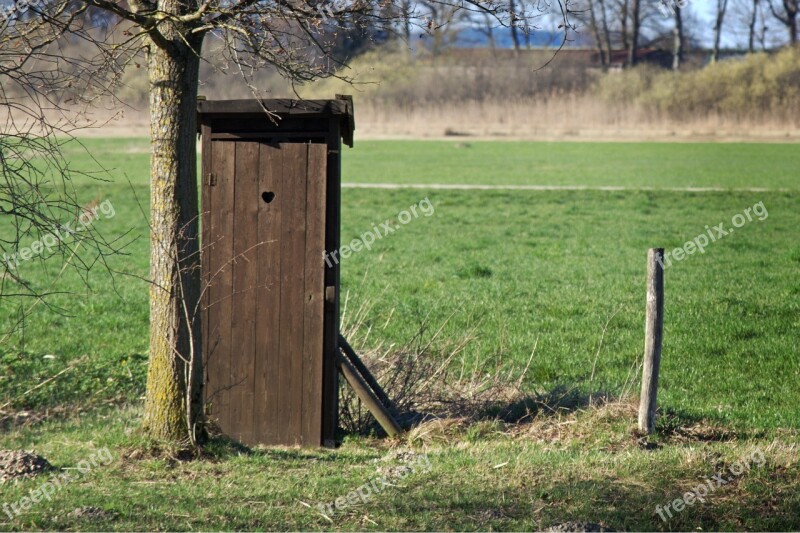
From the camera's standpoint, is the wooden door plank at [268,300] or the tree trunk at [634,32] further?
the tree trunk at [634,32]

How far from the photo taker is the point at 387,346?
9.27 metres

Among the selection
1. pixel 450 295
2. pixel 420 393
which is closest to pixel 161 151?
pixel 420 393

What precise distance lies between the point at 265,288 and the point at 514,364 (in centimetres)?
328

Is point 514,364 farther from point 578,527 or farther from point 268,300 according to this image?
point 578,527

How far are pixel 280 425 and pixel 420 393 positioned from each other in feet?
4.67

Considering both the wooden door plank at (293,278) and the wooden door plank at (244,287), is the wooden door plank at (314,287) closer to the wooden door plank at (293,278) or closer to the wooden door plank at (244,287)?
the wooden door plank at (293,278)

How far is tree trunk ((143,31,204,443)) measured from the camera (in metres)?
5.84

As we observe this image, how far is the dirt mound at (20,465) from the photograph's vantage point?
5391 mm

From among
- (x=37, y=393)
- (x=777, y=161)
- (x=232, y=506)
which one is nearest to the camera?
(x=232, y=506)

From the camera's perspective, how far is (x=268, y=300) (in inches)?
264

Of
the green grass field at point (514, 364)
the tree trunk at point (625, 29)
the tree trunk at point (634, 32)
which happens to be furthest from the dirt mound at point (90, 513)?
the tree trunk at point (634, 32)

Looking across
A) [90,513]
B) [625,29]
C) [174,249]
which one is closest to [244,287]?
[174,249]

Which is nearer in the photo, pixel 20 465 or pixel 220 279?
pixel 20 465

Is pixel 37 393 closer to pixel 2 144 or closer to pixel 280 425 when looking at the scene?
pixel 280 425
